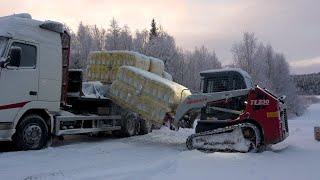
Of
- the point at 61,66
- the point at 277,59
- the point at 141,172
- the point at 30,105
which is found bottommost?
the point at 141,172

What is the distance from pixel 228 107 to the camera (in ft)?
45.5

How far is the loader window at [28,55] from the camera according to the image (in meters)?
12.9

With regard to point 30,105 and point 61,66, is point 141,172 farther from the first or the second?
point 61,66

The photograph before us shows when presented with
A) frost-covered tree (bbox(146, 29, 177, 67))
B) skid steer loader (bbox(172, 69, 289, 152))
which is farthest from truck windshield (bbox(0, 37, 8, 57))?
frost-covered tree (bbox(146, 29, 177, 67))

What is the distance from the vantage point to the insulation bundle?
1514cm

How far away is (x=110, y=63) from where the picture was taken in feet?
60.8

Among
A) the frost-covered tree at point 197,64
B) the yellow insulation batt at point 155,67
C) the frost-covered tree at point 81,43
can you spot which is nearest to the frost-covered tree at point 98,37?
the frost-covered tree at point 81,43

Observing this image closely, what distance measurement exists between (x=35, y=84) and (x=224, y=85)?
5.18 meters

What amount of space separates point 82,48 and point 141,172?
6923 cm

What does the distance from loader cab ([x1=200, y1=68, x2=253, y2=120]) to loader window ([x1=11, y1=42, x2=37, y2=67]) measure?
4726 mm

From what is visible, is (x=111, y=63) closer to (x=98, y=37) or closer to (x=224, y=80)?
(x=224, y=80)

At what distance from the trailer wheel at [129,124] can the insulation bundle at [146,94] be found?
3.73 ft

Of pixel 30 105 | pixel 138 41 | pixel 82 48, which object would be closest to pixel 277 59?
pixel 138 41

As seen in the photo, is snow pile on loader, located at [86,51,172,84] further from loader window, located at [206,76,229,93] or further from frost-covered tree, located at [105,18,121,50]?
frost-covered tree, located at [105,18,121,50]
